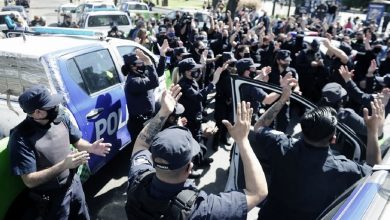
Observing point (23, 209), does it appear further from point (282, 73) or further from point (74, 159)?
point (282, 73)

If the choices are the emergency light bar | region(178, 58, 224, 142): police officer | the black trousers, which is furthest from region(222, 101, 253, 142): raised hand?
the emergency light bar

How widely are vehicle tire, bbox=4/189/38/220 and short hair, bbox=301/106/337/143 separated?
91.7 inches

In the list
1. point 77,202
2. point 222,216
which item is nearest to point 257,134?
point 222,216

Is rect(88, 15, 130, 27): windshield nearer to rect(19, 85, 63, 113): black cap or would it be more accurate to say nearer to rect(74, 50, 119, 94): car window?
rect(74, 50, 119, 94): car window

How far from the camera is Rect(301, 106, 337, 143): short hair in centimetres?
231

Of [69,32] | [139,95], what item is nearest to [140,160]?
[139,95]

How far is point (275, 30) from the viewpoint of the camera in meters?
14.0

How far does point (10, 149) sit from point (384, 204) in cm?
246

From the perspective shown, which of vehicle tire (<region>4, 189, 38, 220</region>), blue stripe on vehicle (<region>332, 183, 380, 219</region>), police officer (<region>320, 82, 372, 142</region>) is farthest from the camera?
police officer (<region>320, 82, 372, 142</region>)

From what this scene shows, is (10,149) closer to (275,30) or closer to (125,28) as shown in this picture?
(125,28)

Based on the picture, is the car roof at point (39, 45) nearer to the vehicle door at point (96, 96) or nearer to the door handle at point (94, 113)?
the vehicle door at point (96, 96)

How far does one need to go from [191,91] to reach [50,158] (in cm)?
→ 216

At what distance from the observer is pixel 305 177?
7.72ft

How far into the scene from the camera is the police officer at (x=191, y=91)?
4492 millimetres
